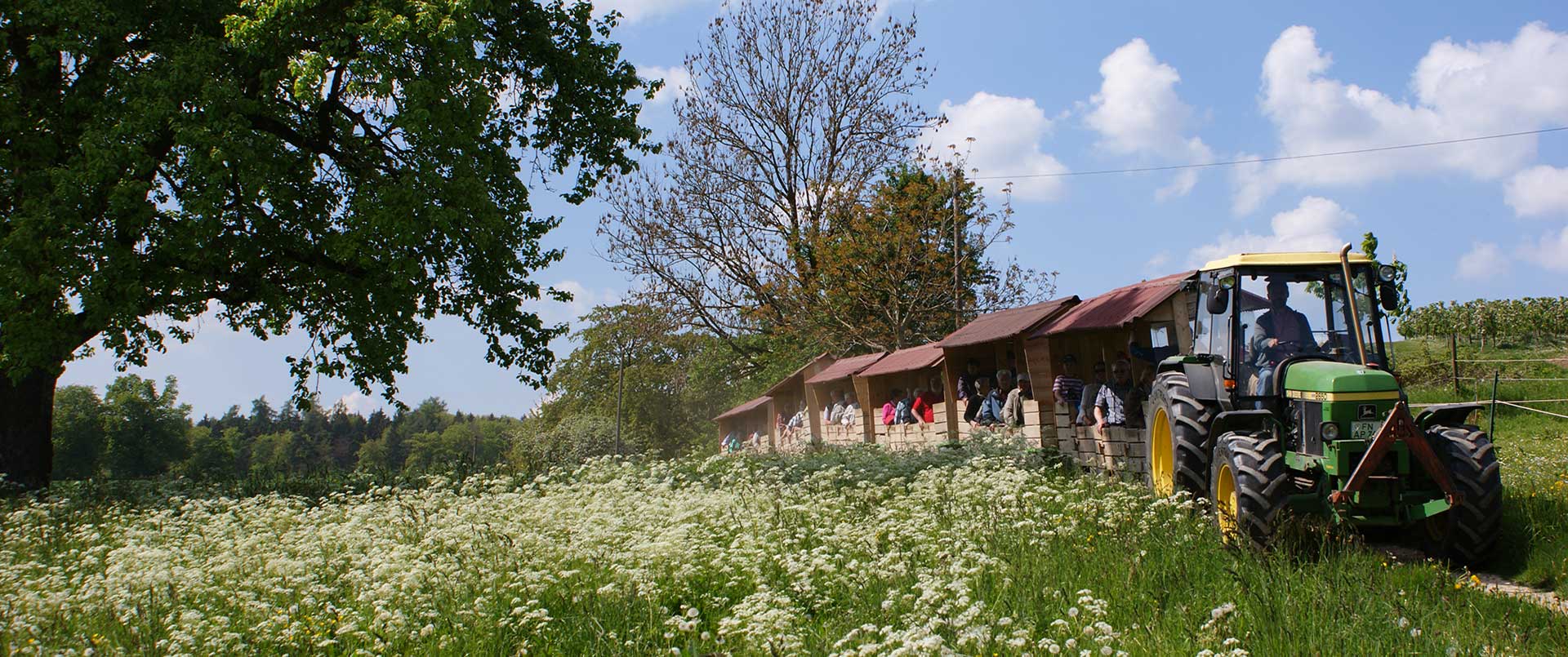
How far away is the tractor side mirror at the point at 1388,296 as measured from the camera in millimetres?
8008

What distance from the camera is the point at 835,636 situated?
16.5 feet

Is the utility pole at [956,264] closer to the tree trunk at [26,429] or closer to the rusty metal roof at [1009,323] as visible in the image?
the rusty metal roof at [1009,323]

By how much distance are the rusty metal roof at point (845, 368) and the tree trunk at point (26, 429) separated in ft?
50.2

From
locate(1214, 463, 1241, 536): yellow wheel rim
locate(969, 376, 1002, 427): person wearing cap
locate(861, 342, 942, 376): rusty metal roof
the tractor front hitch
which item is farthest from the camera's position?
locate(861, 342, 942, 376): rusty metal roof

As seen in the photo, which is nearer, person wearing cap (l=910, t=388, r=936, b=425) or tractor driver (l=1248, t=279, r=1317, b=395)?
tractor driver (l=1248, t=279, r=1317, b=395)

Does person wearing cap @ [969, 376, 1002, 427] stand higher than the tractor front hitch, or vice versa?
person wearing cap @ [969, 376, 1002, 427]

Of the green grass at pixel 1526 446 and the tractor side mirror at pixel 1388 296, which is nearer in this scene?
the green grass at pixel 1526 446

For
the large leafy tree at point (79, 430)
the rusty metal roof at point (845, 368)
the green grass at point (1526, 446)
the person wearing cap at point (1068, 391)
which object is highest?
the large leafy tree at point (79, 430)

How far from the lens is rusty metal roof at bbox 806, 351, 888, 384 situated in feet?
81.3

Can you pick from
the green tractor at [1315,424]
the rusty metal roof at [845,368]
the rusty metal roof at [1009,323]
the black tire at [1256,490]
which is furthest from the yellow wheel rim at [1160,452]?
the rusty metal roof at [845,368]

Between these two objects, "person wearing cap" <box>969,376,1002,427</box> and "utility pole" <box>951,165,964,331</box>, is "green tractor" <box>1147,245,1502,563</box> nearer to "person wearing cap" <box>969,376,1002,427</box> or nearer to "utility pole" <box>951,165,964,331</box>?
"person wearing cap" <box>969,376,1002,427</box>

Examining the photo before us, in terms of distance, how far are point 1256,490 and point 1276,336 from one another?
6.18 feet

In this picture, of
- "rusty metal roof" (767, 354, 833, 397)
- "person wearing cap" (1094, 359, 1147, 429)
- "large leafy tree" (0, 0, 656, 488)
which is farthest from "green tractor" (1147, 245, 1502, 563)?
"rusty metal roof" (767, 354, 833, 397)

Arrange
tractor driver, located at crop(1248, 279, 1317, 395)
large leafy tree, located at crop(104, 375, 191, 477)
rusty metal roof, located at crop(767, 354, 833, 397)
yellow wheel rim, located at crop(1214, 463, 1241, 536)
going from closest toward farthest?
1. yellow wheel rim, located at crop(1214, 463, 1241, 536)
2. tractor driver, located at crop(1248, 279, 1317, 395)
3. rusty metal roof, located at crop(767, 354, 833, 397)
4. large leafy tree, located at crop(104, 375, 191, 477)
